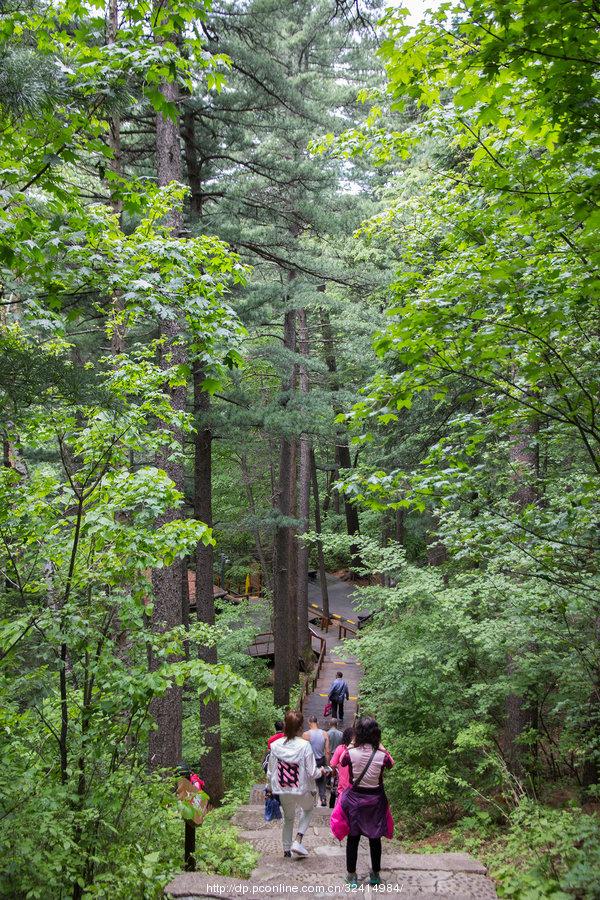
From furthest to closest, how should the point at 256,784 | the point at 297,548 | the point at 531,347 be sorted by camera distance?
the point at 297,548
the point at 256,784
the point at 531,347

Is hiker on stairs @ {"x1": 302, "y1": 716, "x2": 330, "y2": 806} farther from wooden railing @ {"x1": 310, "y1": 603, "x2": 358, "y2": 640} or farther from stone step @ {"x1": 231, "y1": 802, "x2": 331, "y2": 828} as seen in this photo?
wooden railing @ {"x1": 310, "y1": 603, "x2": 358, "y2": 640}

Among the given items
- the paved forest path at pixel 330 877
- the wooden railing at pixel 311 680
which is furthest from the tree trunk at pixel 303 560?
the paved forest path at pixel 330 877

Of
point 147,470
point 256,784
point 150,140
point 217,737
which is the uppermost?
point 150,140

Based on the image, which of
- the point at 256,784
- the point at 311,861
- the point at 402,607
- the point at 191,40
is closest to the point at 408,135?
the point at 191,40

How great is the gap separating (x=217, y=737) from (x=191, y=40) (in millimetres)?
11277

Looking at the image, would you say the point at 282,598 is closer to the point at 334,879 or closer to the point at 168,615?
the point at 168,615

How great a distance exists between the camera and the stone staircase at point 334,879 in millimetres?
4758

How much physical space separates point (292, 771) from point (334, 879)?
0.96 m

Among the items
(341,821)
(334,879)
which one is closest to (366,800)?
(341,821)

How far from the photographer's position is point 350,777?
5.09 metres

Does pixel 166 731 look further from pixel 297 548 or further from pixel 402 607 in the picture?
pixel 297 548

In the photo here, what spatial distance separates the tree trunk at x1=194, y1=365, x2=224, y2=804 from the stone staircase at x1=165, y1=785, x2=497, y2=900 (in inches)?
192

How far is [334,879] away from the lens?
5379 mm

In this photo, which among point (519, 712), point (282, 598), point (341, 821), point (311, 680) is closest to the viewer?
point (341, 821)
